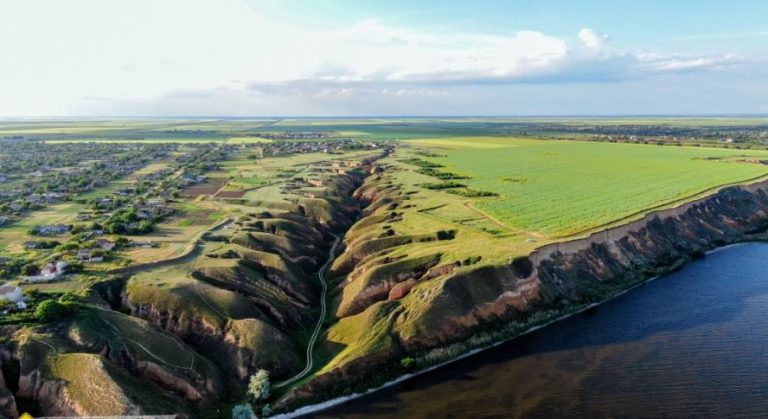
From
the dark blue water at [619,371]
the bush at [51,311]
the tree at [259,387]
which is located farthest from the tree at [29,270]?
the dark blue water at [619,371]

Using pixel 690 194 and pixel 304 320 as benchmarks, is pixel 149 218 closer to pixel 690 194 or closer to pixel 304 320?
pixel 304 320

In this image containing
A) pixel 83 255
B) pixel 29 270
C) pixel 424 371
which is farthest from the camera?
pixel 83 255

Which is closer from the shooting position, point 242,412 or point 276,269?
point 242,412

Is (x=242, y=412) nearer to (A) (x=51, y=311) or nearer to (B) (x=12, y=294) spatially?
(A) (x=51, y=311)

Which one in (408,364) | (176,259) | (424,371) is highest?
(176,259)

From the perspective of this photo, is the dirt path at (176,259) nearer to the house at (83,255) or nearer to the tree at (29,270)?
the house at (83,255)

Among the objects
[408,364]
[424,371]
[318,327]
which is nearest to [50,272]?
[318,327]

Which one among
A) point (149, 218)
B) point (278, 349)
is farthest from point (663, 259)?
point (149, 218)
